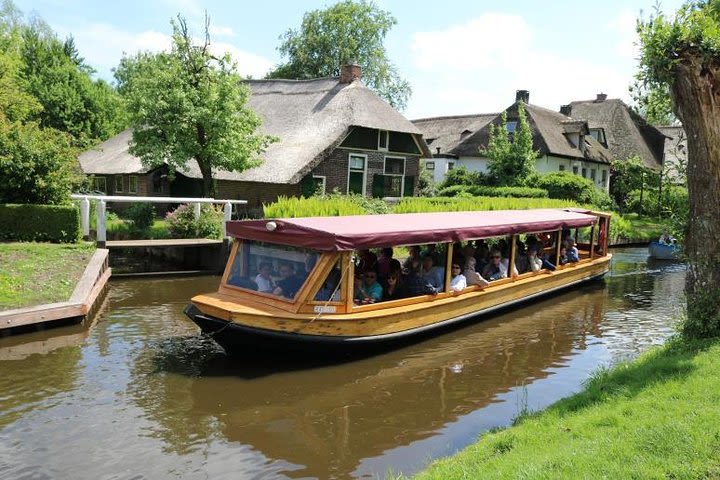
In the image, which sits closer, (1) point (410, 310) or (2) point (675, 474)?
(2) point (675, 474)

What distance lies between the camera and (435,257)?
45.4ft

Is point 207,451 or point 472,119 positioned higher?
point 472,119

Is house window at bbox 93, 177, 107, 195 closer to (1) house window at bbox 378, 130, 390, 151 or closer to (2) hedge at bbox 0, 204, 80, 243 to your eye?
(1) house window at bbox 378, 130, 390, 151

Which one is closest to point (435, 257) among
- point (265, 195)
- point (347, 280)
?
point (347, 280)

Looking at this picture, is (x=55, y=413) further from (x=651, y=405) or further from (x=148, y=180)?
(x=148, y=180)

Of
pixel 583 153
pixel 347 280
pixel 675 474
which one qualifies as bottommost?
pixel 675 474

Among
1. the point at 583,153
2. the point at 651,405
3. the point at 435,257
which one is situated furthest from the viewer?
the point at 583,153

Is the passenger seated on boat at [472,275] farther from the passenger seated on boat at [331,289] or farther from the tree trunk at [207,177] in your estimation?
the tree trunk at [207,177]

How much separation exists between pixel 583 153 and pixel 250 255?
128 feet

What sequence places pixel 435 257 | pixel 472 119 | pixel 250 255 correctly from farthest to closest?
pixel 472 119 < pixel 435 257 < pixel 250 255

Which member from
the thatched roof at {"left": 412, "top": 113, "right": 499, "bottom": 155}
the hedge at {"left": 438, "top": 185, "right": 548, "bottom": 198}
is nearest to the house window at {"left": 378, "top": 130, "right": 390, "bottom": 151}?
the hedge at {"left": 438, "top": 185, "right": 548, "bottom": 198}

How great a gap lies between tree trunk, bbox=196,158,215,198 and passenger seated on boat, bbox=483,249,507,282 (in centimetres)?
1319

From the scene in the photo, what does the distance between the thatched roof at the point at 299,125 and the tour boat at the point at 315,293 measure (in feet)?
49.8

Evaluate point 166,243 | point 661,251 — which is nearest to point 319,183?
point 166,243
